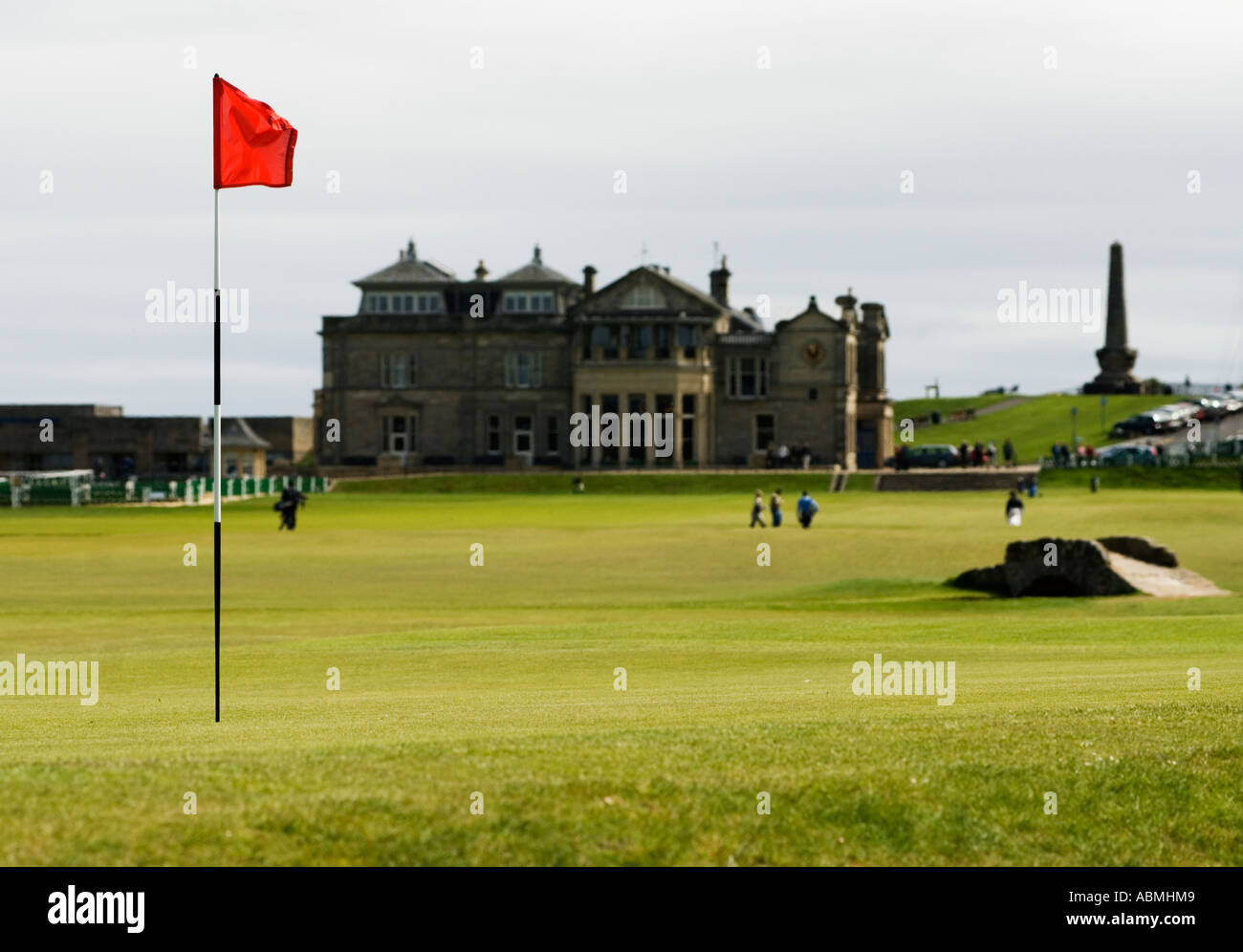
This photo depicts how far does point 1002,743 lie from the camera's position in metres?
14.1

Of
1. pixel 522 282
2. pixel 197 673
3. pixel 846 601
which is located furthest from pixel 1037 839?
pixel 522 282

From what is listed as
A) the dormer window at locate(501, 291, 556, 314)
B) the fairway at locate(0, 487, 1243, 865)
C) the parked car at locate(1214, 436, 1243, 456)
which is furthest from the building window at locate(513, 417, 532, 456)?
the fairway at locate(0, 487, 1243, 865)

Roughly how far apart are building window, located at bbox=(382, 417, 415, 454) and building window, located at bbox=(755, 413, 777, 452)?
24610mm

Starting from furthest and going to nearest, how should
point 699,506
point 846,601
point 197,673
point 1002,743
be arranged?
point 699,506 → point 846,601 → point 197,673 → point 1002,743

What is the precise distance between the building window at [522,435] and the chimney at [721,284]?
19030mm

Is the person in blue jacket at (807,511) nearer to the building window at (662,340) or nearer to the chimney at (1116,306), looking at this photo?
the building window at (662,340)

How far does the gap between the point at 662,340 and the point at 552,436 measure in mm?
10761

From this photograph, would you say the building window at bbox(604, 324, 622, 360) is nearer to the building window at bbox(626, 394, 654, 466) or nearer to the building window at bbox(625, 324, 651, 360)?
the building window at bbox(625, 324, 651, 360)

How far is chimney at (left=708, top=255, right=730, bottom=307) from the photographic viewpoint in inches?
5330

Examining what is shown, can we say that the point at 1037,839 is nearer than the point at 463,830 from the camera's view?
No

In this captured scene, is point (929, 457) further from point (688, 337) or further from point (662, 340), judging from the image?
point (662, 340)

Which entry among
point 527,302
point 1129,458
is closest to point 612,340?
point 527,302
